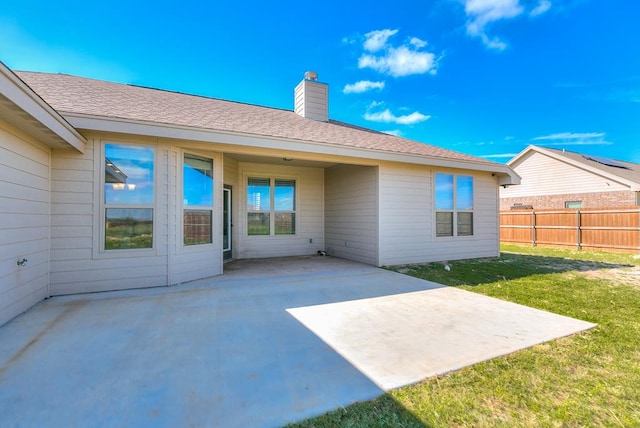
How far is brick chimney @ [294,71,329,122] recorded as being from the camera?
350 inches

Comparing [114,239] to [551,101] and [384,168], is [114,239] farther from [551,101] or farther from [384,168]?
[551,101]

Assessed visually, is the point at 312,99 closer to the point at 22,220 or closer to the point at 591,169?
the point at 22,220

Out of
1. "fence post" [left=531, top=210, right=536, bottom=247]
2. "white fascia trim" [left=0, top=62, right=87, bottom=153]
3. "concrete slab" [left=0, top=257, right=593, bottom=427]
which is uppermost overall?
"white fascia trim" [left=0, top=62, right=87, bottom=153]

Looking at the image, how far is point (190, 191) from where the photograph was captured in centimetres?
517

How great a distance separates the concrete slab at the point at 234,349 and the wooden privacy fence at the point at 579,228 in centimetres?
975

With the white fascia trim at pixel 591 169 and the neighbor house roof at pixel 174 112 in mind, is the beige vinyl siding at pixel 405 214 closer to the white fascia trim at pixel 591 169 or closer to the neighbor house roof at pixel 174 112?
the neighbor house roof at pixel 174 112

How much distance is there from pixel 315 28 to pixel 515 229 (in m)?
11.8

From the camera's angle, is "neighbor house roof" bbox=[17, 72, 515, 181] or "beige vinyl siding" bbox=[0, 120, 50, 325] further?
"neighbor house roof" bbox=[17, 72, 515, 181]

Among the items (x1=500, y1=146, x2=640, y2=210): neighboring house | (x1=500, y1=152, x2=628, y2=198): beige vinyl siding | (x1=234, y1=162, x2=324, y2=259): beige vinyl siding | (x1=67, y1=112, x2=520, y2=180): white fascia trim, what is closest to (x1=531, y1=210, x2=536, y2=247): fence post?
(x1=500, y1=146, x2=640, y2=210): neighboring house

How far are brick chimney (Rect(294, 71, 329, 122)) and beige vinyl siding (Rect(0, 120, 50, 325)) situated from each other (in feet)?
21.1

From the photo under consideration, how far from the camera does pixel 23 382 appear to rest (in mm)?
2031

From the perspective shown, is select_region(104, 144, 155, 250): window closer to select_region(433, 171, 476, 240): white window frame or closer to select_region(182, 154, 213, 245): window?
select_region(182, 154, 213, 245): window

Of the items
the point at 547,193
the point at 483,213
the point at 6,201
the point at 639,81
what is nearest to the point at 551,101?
the point at 639,81

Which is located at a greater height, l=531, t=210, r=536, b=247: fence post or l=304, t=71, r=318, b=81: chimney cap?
l=304, t=71, r=318, b=81: chimney cap
